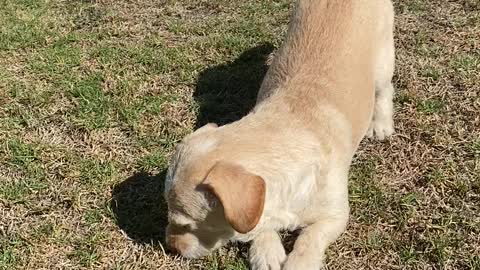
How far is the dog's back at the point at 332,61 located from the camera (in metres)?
3.96

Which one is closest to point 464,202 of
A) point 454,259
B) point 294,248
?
point 454,259

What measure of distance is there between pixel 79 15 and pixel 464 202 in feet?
15.0

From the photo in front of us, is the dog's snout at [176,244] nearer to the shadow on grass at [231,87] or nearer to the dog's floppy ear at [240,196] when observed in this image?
the dog's floppy ear at [240,196]

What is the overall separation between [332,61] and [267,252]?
1.36 m

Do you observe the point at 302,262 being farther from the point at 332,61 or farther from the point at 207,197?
the point at 332,61

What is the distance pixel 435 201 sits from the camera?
160 inches

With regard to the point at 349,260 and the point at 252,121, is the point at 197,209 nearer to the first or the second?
the point at 252,121

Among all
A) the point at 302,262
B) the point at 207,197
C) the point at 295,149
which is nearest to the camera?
the point at 207,197

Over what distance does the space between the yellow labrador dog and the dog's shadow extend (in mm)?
524

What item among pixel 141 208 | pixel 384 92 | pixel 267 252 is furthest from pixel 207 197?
pixel 384 92

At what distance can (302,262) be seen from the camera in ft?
11.5

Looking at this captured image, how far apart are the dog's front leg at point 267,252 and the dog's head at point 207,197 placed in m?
0.22

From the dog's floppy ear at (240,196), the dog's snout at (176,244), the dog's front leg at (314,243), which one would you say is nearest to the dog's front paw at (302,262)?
the dog's front leg at (314,243)

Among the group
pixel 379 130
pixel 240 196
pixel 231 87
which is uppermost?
pixel 240 196
